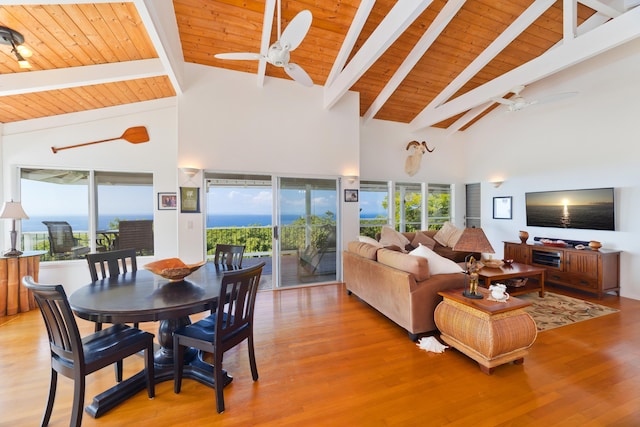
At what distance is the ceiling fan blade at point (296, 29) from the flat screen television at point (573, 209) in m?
5.36

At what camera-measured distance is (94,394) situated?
2.11 m

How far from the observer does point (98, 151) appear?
4398 millimetres

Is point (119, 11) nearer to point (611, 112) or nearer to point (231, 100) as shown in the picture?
point (231, 100)

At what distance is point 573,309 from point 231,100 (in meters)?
6.01

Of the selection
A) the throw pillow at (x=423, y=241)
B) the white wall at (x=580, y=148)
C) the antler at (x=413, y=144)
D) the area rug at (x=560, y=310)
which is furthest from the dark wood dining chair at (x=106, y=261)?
the white wall at (x=580, y=148)

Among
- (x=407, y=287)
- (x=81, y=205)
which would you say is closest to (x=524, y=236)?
(x=407, y=287)

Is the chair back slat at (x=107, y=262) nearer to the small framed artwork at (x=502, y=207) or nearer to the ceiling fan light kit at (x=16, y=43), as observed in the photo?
the ceiling fan light kit at (x=16, y=43)

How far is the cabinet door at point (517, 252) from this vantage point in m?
5.29

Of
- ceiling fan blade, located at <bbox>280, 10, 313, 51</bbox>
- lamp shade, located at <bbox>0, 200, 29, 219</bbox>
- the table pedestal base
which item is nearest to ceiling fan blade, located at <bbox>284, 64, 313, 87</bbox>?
ceiling fan blade, located at <bbox>280, 10, 313, 51</bbox>

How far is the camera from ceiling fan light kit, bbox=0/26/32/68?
8.21 feet

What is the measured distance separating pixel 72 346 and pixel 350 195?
4.44 metres

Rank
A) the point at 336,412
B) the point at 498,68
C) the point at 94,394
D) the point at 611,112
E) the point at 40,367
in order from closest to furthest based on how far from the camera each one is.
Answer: the point at 336,412 → the point at 94,394 → the point at 40,367 → the point at 611,112 → the point at 498,68

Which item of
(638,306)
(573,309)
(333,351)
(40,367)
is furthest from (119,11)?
(638,306)

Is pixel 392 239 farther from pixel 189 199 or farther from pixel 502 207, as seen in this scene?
pixel 189 199
